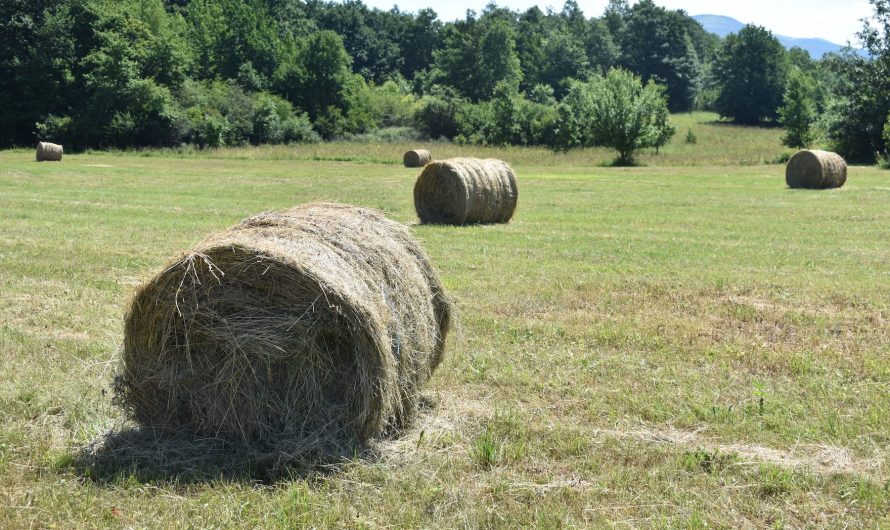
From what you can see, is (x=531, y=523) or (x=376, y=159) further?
(x=376, y=159)

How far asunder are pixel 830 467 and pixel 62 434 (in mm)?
5175

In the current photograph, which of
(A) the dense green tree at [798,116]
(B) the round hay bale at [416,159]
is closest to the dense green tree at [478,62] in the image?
(A) the dense green tree at [798,116]

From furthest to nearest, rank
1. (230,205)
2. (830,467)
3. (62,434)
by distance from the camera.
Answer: (230,205) < (62,434) < (830,467)

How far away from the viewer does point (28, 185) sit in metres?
28.5

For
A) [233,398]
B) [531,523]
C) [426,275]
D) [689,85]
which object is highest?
[689,85]

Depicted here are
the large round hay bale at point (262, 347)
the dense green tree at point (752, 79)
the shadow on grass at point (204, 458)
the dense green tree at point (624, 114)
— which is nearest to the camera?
the shadow on grass at point (204, 458)

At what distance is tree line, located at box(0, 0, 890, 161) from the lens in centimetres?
5950

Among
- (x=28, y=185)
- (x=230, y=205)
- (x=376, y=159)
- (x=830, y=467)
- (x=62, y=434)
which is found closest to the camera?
(x=830, y=467)

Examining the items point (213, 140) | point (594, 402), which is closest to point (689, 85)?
point (213, 140)

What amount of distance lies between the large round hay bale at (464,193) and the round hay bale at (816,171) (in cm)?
1594

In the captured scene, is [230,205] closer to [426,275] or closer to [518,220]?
[518,220]

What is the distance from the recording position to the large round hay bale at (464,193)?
19.7 m

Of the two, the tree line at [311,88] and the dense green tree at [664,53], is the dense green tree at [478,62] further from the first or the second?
the dense green tree at [664,53]

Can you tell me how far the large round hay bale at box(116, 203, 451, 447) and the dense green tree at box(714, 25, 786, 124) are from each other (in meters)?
119
